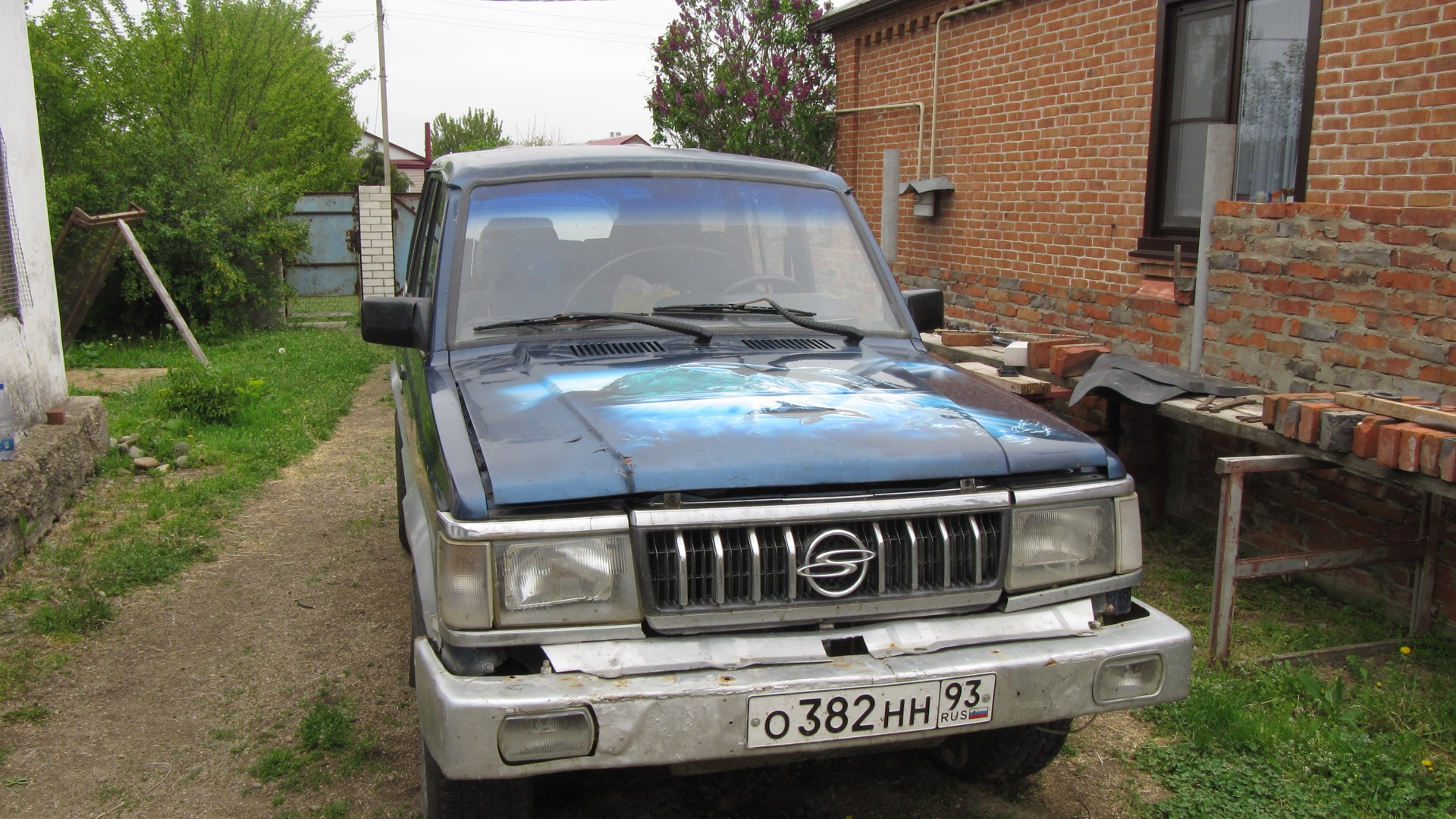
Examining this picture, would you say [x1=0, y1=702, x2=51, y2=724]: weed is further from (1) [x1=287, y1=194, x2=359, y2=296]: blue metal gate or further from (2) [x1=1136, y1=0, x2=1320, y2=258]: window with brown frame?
(1) [x1=287, y1=194, x2=359, y2=296]: blue metal gate

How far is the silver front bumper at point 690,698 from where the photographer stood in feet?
7.44

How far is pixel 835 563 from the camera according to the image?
254 cm

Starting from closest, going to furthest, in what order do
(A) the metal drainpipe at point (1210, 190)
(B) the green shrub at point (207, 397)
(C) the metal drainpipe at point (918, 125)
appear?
(A) the metal drainpipe at point (1210, 190) → (B) the green shrub at point (207, 397) → (C) the metal drainpipe at point (918, 125)

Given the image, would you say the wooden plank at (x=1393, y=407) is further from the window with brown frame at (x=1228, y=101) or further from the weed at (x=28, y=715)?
the weed at (x=28, y=715)

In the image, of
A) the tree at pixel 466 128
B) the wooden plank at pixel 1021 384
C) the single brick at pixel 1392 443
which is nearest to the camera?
the single brick at pixel 1392 443

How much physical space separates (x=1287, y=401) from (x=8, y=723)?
465 centimetres

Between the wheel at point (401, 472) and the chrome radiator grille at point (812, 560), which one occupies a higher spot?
the chrome radiator grille at point (812, 560)

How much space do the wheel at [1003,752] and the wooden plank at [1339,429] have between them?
1.59 metres

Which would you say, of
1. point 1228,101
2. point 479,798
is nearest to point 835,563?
point 479,798

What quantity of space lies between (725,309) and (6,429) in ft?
13.3

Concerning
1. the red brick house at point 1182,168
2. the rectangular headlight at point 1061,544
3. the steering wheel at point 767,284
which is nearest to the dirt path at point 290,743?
the rectangular headlight at point 1061,544

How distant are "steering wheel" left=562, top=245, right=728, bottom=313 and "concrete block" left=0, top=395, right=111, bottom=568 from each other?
3.30 m

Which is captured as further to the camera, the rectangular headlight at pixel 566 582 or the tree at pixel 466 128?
the tree at pixel 466 128

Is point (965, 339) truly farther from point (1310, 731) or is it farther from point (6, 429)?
point (6, 429)
